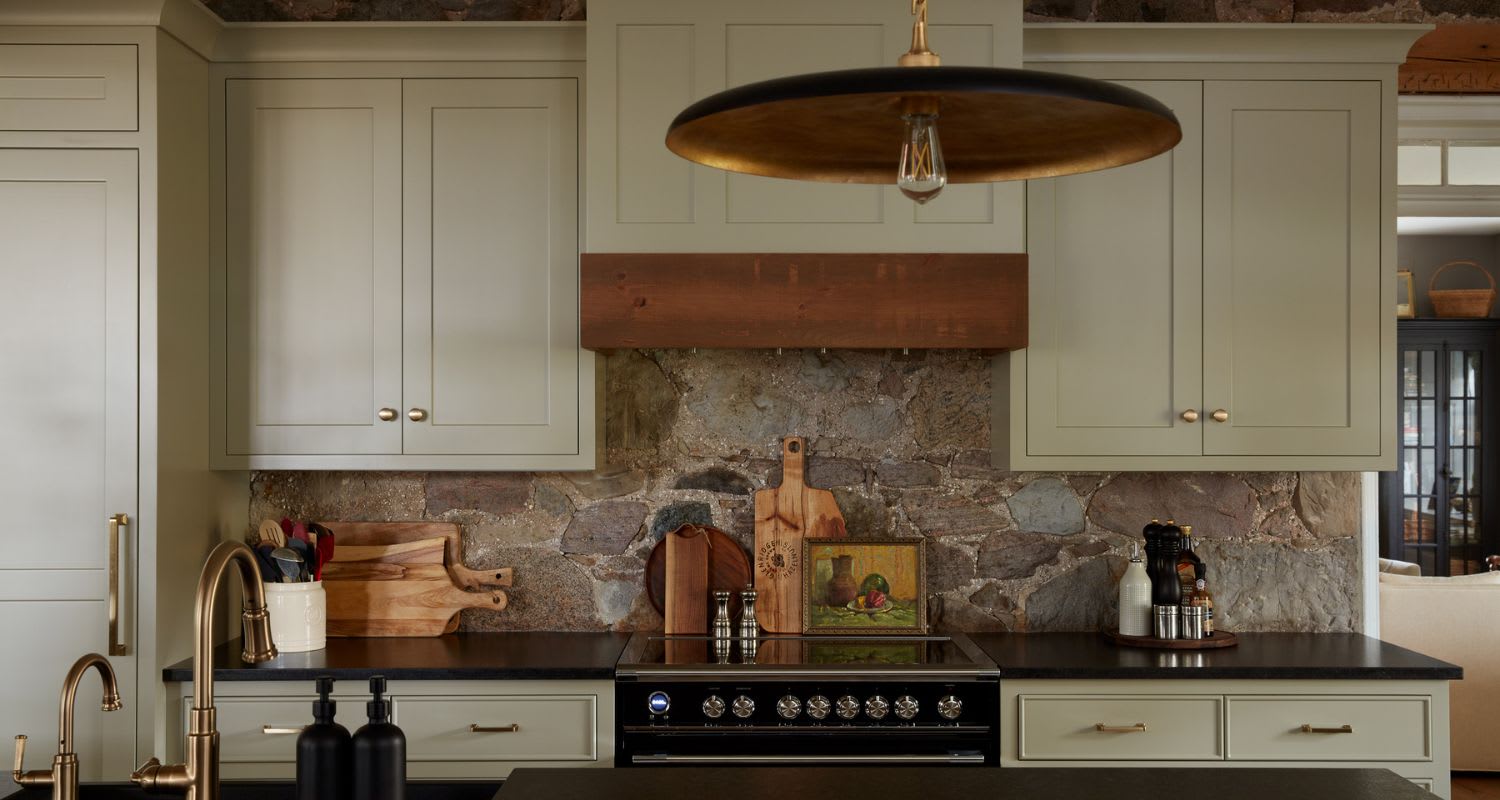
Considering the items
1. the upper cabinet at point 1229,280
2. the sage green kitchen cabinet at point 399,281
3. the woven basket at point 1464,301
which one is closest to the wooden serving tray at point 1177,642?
the upper cabinet at point 1229,280

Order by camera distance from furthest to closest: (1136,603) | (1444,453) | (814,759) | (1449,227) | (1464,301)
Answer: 1. (1449,227)
2. (1444,453)
3. (1464,301)
4. (1136,603)
5. (814,759)

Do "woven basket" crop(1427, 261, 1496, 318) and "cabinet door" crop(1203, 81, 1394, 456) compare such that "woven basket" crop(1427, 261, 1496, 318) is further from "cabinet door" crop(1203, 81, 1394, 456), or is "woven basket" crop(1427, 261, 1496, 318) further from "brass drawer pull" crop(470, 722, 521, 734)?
"brass drawer pull" crop(470, 722, 521, 734)

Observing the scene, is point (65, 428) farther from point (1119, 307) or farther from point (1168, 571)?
point (1168, 571)

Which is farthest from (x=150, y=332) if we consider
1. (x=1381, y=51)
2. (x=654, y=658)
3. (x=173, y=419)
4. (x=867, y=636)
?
(x=1381, y=51)

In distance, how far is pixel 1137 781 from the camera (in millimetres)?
2020

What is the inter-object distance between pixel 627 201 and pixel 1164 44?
1498mm

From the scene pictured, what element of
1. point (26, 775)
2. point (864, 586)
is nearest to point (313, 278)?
point (864, 586)

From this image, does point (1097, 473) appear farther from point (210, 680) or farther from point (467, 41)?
point (210, 680)

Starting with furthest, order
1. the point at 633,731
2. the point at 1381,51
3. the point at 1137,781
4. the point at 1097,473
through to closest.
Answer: the point at 1097,473 < the point at 1381,51 < the point at 633,731 < the point at 1137,781

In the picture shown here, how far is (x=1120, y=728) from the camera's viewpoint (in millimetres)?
2971

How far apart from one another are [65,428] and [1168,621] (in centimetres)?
288

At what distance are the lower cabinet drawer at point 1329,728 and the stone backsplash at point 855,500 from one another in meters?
0.60

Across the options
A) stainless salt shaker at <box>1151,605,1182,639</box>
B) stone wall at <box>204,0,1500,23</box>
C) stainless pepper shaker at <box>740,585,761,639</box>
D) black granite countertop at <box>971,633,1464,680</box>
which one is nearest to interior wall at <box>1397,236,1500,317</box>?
stone wall at <box>204,0,1500,23</box>

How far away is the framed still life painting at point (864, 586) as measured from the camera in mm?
3443
